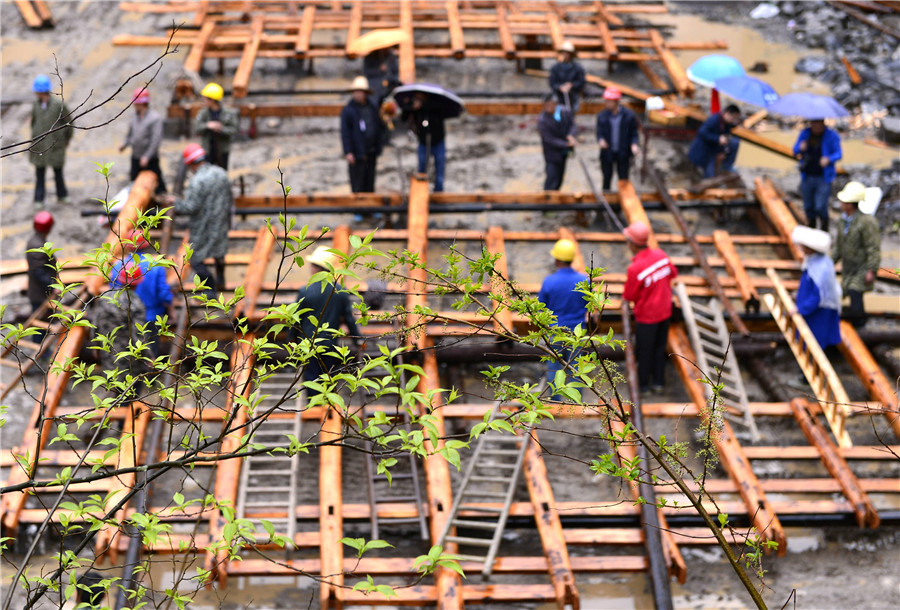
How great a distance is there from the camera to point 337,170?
42.5ft

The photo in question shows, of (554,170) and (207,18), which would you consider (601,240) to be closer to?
(554,170)

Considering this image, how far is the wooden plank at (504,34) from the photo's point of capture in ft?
46.9

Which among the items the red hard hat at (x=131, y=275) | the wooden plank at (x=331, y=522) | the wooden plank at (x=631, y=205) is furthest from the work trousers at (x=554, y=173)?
the red hard hat at (x=131, y=275)

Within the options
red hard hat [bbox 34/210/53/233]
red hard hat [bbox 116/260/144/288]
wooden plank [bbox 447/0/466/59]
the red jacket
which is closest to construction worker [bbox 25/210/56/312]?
red hard hat [bbox 34/210/53/233]

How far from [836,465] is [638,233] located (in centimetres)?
237

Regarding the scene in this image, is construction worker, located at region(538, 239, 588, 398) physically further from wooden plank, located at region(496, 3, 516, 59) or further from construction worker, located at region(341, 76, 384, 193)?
wooden plank, located at region(496, 3, 516, 59)

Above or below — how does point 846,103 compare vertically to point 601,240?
above

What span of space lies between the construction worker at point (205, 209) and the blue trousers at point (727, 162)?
239 inches

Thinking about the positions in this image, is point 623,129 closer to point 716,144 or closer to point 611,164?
point 611,164

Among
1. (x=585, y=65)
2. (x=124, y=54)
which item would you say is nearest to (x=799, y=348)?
(x=585, y=65)

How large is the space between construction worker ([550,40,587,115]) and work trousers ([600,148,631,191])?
164 centimetres

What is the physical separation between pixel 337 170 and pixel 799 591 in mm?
8118

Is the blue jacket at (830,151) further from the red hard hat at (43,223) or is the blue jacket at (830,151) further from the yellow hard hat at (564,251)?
the red hard hat at (43,223)

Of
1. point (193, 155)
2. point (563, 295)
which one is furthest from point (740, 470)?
point (193, 155)
